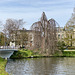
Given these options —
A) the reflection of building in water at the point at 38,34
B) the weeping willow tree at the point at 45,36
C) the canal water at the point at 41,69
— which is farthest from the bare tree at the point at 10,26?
the canal water at the point at 41,69

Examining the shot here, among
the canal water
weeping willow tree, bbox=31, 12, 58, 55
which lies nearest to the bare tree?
weeping willow tree, bbox=31, 12, 58, 55

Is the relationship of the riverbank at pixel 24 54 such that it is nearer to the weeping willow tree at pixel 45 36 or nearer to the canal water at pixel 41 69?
the weeping willow tree at pixel 45 36

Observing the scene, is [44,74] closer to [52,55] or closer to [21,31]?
[52,55]

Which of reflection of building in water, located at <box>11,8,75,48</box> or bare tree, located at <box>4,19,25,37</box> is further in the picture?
bare tree, located at <box>4,19,25,37</box>

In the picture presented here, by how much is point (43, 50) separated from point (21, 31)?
23601 mm

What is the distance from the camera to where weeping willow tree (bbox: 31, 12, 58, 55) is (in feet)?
144

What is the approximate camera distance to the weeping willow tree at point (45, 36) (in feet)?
144

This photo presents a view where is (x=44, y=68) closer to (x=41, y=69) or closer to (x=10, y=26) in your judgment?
(x=41, y=69)

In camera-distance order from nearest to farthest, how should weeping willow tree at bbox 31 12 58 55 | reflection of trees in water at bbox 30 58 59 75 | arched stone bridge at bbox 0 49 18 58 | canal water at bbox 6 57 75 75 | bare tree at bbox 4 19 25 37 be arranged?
canal water at bbox 6 57 75 75
reflection of trees in water at bbox 30 58 59 75
arched stone bridge at bbox 0 49 18 58
weeping willow tree at bbox 31 12 58 55
bare tree at bbox 4 19 25 37

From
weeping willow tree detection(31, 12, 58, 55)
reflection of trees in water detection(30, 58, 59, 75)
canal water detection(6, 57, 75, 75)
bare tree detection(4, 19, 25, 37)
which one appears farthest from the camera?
bare tree detection(4, 19, 25, 37)

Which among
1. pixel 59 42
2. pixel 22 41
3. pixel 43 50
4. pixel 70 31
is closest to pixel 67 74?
pixel 43 50

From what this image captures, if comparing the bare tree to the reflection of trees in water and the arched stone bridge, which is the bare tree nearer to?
the arched stone bridge

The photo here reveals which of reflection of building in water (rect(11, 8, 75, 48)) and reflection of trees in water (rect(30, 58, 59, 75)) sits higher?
reflection of building in water (rect(11, 8, 75, 48))

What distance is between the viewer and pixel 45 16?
154 ft
